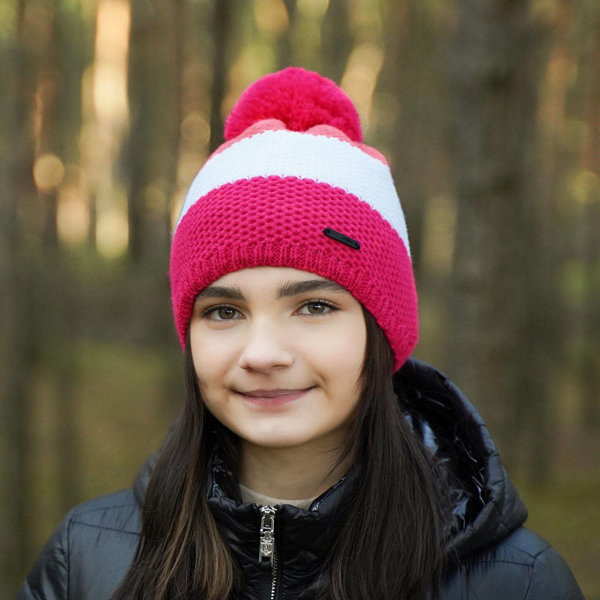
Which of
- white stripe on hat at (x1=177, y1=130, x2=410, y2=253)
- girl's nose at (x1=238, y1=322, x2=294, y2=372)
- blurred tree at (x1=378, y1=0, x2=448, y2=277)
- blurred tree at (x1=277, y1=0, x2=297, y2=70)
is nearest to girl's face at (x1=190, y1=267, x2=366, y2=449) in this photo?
girl's nose at (x1=238, y1=322, x2=294, y2=372)

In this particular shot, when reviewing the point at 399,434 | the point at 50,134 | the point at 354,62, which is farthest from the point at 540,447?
the point at 354,62

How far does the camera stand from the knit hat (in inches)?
80.1

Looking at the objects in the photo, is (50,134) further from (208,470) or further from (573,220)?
(208,470)

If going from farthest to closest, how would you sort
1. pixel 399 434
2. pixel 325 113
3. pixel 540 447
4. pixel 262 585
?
1. pixel 540 447
2. pixel 325 113
3. pixel 399 434
4. pixel 262 585

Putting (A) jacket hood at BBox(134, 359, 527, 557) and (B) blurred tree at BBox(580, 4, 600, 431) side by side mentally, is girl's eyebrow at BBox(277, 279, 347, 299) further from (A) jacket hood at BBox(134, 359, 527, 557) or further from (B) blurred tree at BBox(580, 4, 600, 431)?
(B) blurred tree at BBox(580, 4, 600, 431)

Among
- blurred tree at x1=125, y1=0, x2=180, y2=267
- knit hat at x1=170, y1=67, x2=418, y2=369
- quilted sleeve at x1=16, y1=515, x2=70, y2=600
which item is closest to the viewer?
knit hat at x1=170, y1=67, x2=418, y2=369

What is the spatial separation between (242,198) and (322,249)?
0.87ft

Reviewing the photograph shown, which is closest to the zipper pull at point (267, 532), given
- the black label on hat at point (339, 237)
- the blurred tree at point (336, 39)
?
the black label on hat at point (339, 237)

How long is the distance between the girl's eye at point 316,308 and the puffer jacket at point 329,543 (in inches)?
17.8

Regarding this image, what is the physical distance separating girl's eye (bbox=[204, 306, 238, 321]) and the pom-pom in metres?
0.64

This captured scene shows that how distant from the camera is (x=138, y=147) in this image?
12.6 meters

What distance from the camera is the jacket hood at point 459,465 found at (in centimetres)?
198

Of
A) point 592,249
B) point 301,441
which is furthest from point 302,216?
point 592,249

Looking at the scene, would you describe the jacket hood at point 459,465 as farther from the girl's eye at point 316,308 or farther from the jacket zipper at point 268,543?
the girl's eye at point 316,308
